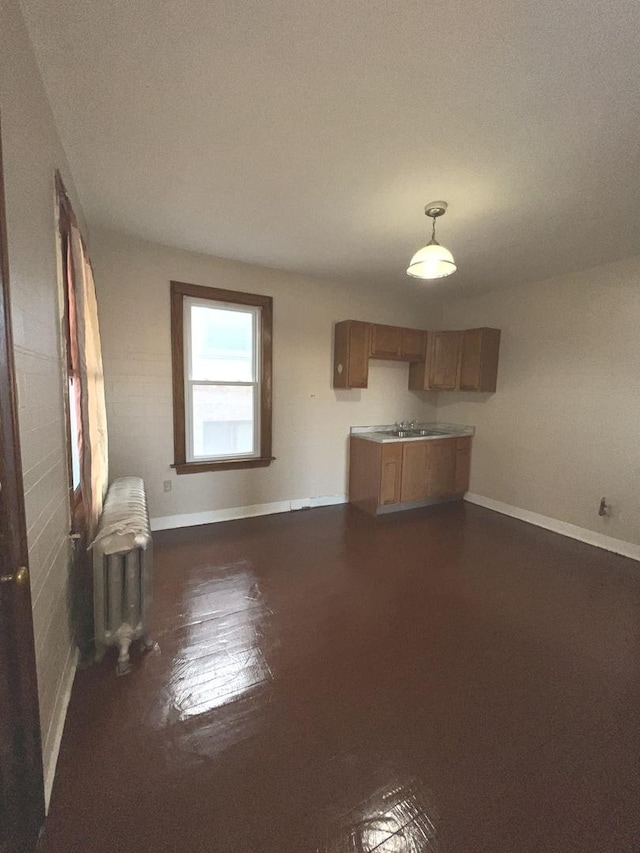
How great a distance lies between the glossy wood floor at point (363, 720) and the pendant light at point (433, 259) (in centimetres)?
222

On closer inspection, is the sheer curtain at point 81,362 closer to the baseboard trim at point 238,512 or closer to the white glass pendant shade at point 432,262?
the baseboard trim at point 238,512

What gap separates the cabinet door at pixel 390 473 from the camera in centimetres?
383

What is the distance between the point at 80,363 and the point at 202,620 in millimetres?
1645

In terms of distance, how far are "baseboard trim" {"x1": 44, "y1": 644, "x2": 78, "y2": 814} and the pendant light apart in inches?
112

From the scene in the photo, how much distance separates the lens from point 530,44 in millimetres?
1208

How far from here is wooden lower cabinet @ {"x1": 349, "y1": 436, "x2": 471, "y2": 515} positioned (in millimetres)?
3869

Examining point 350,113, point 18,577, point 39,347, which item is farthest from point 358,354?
point 18,577

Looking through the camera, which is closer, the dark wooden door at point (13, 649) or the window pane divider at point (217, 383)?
the dark wooden door at point (13, 649)

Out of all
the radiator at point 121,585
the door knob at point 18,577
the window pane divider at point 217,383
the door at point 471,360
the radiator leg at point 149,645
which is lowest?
the radiator leg at point 149,645

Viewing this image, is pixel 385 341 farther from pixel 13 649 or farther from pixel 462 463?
pixel 13 649

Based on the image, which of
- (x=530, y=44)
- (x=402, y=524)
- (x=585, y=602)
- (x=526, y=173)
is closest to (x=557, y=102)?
(x=530, y=44)

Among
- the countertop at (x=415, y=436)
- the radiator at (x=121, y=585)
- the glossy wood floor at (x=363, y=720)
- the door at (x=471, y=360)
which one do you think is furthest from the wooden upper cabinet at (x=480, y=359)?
the radiator at (x=121, y=585)

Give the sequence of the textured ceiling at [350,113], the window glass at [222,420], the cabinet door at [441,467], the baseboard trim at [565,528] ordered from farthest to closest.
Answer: the cabinet door at [441,467] < the window glass at [222,420] < the baseboard trim at [565,528] < the textured ceiling at [350,113]

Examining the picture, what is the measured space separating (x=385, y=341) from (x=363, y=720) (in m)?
3.55
